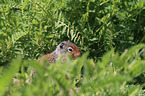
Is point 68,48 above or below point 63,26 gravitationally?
below

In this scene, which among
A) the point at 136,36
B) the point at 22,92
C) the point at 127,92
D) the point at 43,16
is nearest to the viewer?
the point at 22,92

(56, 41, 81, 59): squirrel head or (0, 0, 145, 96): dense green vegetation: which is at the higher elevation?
(0, 0, 145, 96): dense green vegetation

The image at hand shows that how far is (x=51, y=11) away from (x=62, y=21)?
0.35 feet

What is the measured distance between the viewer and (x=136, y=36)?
1702 mm

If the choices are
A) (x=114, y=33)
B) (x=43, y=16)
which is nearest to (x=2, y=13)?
(x=43, y=16)

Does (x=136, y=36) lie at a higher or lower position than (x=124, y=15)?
lower

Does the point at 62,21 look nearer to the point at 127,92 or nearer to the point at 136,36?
the point at 136,36

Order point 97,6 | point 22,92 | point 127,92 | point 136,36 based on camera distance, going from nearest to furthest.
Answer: point 22,92
point 127,92
point 97,6
point 136,36

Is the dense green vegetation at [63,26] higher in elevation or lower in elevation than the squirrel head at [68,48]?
higher

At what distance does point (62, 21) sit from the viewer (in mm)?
1397

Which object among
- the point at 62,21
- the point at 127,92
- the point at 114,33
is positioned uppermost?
the point at 62,21

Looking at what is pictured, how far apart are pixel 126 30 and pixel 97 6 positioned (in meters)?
0.30

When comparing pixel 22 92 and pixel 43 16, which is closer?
pixel 22 92

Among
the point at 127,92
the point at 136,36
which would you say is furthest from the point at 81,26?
the point at 127,92
